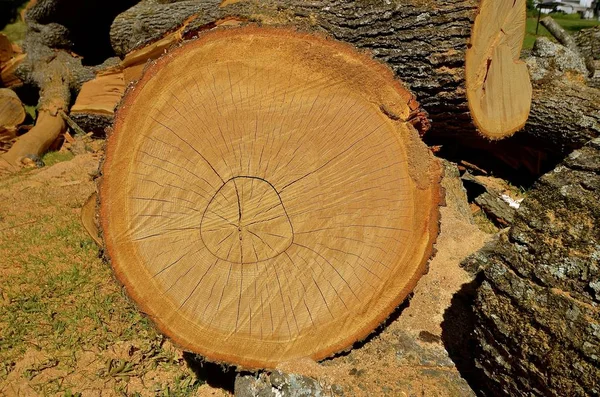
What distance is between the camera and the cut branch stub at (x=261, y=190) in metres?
2.15

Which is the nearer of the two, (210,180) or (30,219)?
(210,180)

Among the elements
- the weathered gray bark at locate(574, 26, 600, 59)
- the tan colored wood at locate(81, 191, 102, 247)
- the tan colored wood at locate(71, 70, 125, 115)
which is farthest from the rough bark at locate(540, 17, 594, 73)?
the tan colored wood at locate(71, 70, 125, 115)

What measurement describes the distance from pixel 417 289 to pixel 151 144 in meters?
1.71

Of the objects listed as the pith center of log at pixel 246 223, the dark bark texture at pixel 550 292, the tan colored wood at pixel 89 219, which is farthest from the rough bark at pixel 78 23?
the dark bark texture at pixel 550 292

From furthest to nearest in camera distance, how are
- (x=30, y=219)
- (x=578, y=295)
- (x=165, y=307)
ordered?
(x=30, y=219) < (x=165, y=307) < (x=578, y=295)

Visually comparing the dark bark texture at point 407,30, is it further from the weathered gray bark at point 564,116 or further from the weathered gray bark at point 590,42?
the weathered gray bark at point 590,42

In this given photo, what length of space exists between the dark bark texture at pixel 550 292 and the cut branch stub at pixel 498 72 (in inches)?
56.2

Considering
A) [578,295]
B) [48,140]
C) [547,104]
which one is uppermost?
[578,295]

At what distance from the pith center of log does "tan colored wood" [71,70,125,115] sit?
3.54 m

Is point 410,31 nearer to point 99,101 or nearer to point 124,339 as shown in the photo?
point 124,339

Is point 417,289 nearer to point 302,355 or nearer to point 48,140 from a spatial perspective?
point 302,355

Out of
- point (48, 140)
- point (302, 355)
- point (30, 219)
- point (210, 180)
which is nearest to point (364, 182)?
point (210, 180)

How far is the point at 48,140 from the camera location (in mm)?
5590

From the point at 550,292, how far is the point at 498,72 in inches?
85.6
